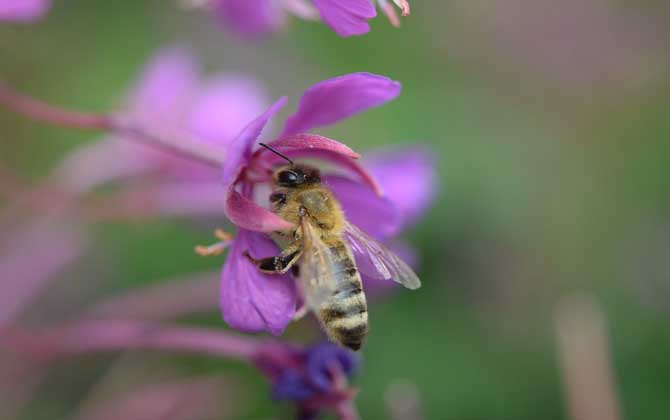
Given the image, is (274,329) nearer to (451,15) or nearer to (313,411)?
(313,411)

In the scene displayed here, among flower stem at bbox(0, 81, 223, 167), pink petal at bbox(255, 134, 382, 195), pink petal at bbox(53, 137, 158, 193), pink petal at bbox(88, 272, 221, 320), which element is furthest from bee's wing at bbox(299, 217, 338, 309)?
pink petal at bbox(53, 137, 158, 193)

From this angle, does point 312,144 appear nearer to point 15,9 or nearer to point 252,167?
point 252,167

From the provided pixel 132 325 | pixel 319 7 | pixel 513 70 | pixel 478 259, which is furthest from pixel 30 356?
pixel 513 70

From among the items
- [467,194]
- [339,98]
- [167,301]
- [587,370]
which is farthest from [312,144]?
[467,194]

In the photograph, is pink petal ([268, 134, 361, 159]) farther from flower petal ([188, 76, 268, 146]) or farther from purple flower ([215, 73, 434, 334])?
flower petal ([188, 76, 268, 146])

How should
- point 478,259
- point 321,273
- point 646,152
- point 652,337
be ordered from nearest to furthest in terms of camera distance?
point 321,273 → point 652,337 → point 478,259 → point 646,152

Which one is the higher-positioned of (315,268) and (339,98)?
(339,98)
